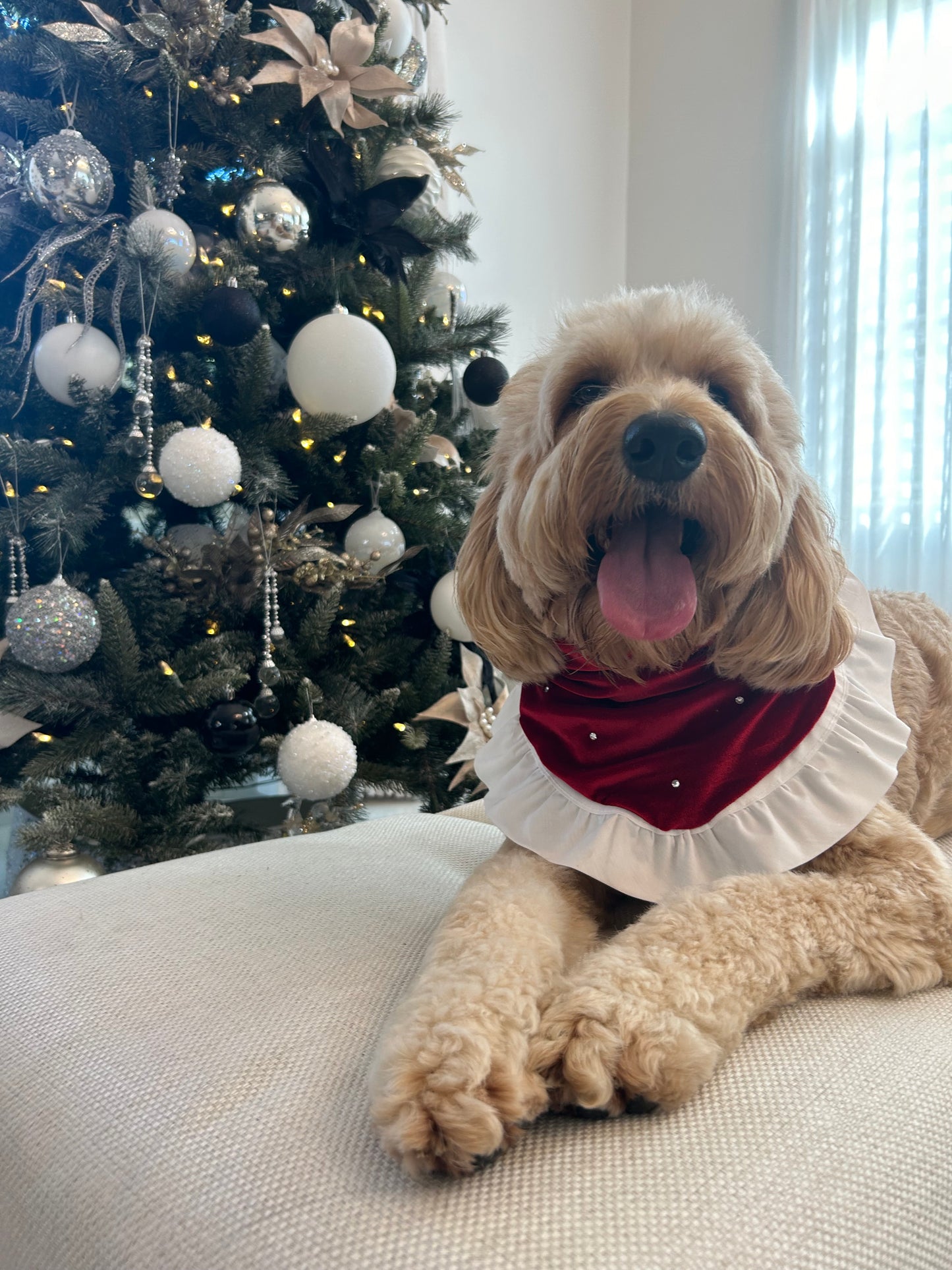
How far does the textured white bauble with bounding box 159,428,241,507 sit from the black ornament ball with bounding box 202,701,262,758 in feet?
1.67

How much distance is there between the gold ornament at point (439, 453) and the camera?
274 centimetres

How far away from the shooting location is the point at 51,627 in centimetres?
196

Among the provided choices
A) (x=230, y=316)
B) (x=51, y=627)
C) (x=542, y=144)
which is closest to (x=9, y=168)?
(x=230, y=316)

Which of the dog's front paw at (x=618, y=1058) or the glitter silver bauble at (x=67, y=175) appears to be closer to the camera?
the dog's front paw at (x=618, y=1058)

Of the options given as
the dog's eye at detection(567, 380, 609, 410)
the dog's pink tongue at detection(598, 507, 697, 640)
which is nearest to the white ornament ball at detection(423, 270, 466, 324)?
the dog's eye at detection(567, 380, 609, 410)

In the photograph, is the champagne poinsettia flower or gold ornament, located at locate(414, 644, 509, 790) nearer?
the champagne poinsettia flower

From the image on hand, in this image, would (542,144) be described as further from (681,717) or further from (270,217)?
(681,717)

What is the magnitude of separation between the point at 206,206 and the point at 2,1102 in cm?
226

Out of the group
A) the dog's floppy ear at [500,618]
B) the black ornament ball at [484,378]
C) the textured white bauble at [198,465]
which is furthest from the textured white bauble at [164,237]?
the dog's floppy ear at [500,618]

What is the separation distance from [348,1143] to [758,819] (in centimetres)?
68

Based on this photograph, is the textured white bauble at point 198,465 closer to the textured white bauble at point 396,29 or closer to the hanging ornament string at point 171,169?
the hanging ornament string at point 171,169

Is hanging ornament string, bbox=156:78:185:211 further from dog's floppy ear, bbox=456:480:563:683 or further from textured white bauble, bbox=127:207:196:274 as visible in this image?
dog's floppy ear, bbox=456:480:563:683

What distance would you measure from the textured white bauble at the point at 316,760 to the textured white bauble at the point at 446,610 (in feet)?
1.95

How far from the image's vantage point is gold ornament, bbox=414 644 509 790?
2506 millimetres
